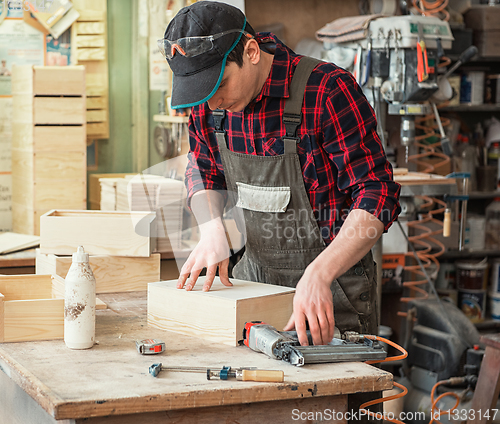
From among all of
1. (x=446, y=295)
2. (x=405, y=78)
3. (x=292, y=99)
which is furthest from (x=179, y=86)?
(x=446, y=295)

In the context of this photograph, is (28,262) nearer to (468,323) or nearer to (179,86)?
(179,86)

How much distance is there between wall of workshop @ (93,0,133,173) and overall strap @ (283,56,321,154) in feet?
6.28

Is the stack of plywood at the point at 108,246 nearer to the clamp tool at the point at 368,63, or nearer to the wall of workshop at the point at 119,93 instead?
the wall of workshop at the point at 119,93

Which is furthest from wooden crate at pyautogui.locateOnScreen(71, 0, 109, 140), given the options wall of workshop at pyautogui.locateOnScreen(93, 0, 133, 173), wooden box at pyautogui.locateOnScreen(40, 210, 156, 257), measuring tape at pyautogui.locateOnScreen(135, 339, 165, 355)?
measuring tape at pyautogui.locateOnScreen(135, 339, 165, 355)

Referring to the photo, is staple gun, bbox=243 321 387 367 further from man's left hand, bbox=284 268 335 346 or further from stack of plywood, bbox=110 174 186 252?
stack of plywood, bbox=110 174 186 252

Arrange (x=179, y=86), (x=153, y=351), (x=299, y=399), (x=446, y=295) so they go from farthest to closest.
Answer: (x=446, y=295)
(x=179, y=86)
(x=153, y=351)
(x=299, y=399)

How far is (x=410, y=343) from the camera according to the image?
3.59 metres

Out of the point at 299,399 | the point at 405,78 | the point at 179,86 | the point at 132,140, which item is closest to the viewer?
the point at 299,399

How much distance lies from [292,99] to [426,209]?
2.37 meters

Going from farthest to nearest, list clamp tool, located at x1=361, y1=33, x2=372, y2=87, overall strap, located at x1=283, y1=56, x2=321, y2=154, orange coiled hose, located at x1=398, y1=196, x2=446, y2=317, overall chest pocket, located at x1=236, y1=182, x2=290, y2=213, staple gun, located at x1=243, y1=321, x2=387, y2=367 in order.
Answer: orange coiled hose, located at x1=398, y1=196, x2=446, y2=317
clamp tool, located at x1=361, y1=33, x2=372, y2=87
overall chest pocket, located at x1=236, y1=182, x2=290, y2=213
overall strap, located at x1=283, y1=56, x2=321, y2=154
staple gun, located at x1=243, y1=321, x2=387, y2=367

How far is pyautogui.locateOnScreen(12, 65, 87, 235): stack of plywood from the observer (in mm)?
3039

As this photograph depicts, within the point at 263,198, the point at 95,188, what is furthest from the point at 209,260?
the point at 95,188

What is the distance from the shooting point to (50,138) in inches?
121

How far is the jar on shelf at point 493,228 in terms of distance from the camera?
440 cm
